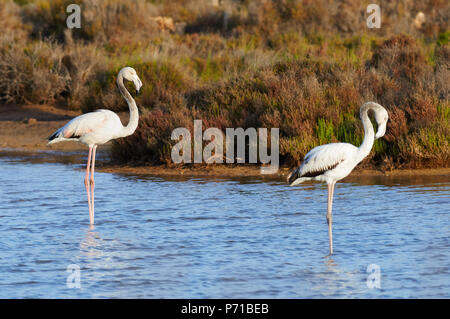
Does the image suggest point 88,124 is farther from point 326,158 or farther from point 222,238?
point 326,158

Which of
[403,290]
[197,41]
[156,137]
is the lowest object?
[403,290]

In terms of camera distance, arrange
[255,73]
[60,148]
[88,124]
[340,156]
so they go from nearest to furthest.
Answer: [340,156] → [88,124] → [255,73] → [60,148]

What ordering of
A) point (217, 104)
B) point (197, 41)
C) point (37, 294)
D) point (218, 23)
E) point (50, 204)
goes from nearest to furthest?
1. point (37, 294)
2. point (50, 204)
3. point (217, 104)
4. point (197, 41)
5. point (218, 23)

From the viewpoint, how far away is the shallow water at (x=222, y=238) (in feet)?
20.8

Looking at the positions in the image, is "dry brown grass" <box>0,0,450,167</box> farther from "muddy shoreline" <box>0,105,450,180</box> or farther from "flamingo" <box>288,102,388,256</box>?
"flamingo" <box>288,102,388,256</box>

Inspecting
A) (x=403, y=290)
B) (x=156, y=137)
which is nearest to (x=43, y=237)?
(x=403, y=290)

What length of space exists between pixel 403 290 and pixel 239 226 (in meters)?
2.56

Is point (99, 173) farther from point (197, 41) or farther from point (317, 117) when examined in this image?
point (197, 41)

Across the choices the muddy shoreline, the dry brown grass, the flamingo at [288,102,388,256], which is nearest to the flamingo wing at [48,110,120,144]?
the muddy shoreline

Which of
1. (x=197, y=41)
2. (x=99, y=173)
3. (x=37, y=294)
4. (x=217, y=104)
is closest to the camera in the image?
(x=37, y=294)

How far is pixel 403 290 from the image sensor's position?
6.16 m

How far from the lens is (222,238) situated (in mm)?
7887

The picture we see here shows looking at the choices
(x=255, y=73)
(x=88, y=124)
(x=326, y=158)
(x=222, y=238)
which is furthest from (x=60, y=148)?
(x=326, y=158)

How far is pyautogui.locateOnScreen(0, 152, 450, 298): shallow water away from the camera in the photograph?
6328mm
